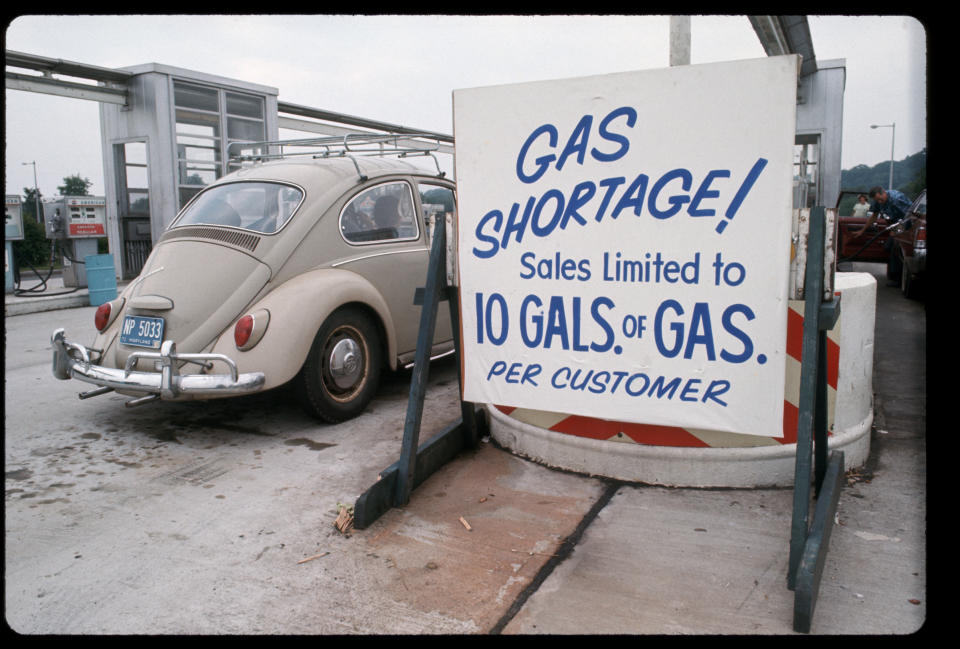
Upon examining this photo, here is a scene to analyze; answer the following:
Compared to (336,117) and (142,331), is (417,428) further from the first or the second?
(336,117)

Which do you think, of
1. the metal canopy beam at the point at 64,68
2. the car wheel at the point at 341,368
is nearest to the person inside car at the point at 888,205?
the car wheel at the point at 341,368

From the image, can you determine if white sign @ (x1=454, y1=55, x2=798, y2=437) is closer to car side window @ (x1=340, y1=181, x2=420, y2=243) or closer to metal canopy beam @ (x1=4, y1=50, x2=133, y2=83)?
car side window @ (x1=340, y1=181, x2=420, y2=243)

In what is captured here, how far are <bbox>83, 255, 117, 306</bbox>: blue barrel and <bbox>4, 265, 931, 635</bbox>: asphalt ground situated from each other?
682cm

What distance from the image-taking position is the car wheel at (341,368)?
4547 mm

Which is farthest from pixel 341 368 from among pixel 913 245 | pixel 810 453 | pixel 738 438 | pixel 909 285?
pixel 909 285

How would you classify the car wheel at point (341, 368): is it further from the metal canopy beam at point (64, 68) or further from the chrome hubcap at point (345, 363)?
the metal canopy beam at point (64, 68)

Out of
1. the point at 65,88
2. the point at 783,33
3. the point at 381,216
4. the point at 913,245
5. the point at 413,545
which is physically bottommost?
the point at 413,545

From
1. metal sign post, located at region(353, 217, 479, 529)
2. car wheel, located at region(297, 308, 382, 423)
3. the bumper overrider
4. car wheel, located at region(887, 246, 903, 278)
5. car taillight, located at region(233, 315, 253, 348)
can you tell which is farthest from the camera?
car wheel, located at region(887, 246, 903, 278)

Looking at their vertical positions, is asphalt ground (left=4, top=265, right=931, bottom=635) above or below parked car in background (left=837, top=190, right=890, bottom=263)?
below

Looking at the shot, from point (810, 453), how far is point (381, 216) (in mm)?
3871

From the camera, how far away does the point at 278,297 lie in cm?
454

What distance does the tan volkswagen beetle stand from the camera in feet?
14.1

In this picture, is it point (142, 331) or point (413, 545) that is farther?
point (142, 331)

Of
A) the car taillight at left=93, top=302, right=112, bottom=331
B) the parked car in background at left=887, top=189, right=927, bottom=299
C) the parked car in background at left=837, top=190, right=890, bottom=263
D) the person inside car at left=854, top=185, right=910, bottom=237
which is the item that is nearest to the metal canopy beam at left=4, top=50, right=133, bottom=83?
the car taillight at left=93, top=302, right=112, bottom=331
